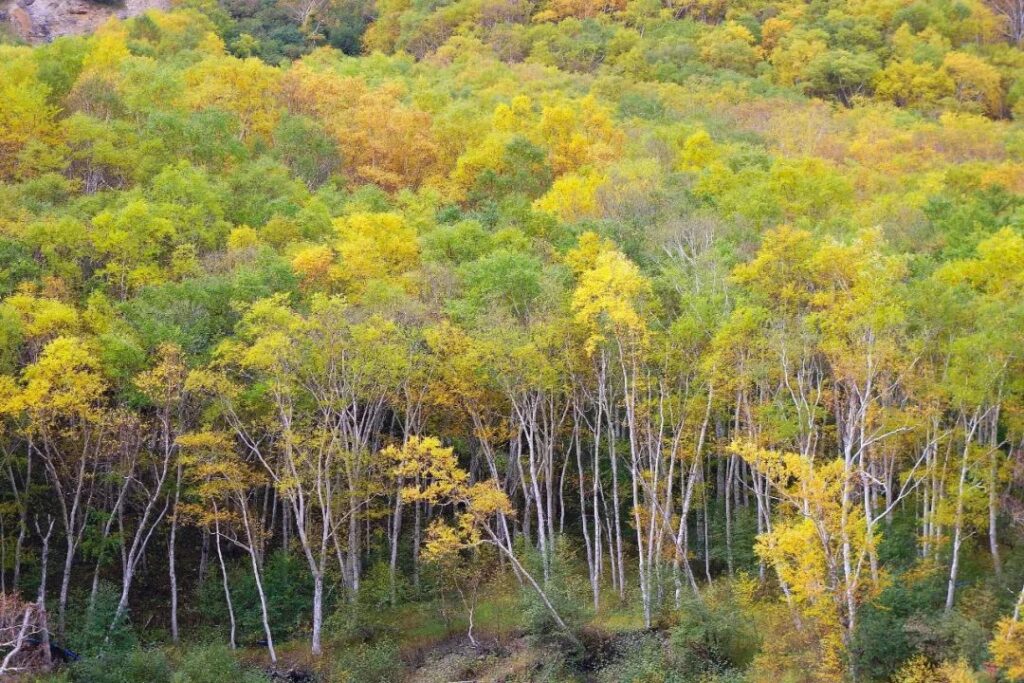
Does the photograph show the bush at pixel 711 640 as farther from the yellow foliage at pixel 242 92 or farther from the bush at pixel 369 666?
the yellow foliage at pixel 242 92

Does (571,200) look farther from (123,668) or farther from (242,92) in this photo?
(123,668)

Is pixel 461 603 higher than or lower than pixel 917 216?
lower

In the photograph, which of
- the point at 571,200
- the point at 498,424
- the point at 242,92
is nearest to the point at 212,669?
the point at 498,424

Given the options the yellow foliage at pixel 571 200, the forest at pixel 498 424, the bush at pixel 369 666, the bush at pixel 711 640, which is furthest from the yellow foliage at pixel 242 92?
the bush at pixel 711 640

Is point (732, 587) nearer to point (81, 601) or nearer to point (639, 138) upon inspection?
point (81, 601)

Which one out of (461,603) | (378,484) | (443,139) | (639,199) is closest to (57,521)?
(378,484)

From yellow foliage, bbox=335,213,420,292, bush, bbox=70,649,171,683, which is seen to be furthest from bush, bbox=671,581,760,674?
yellow foliage, bbox=335,213,420,292

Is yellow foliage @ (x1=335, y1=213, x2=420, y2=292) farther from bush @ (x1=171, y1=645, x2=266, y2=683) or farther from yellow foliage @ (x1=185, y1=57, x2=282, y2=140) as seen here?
yellow foliage @ (x1=185, y1=57, x2=282, y2=140)

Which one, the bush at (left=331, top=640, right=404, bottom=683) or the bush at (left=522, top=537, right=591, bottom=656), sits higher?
the bush at (left=522, top=537, right=591, bottom=656)

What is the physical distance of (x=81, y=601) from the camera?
3247 centimetres

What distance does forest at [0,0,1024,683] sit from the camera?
28656 millimetres

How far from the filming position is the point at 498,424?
36844 millimetres

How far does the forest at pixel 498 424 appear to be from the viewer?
1128 inches

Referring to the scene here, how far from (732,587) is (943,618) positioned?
6.18 meters
